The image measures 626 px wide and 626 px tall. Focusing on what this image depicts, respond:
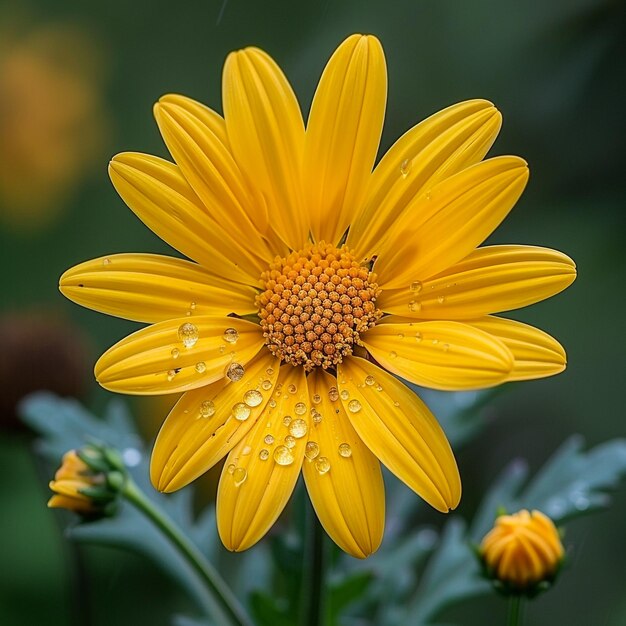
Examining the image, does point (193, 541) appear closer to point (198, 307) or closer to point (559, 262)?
point (198, 307)

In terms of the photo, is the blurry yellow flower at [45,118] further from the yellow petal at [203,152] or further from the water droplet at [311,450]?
the water droplet at [311,450]

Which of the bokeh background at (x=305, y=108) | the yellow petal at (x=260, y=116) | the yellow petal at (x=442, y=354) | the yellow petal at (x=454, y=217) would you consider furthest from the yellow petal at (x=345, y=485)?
the bokeh background at (x=305, y=108)

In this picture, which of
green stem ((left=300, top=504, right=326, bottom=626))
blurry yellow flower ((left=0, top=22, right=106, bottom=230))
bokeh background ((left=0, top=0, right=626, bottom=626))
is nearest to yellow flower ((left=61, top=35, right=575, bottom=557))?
green stem ((left=300, top=504, right=326, bottom=626))

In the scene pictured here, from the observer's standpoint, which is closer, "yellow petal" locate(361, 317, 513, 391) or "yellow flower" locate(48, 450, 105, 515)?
"yellow petal" locate(361, 317, 513, 391)

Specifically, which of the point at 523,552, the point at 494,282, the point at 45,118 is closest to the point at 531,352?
the point at 494,282

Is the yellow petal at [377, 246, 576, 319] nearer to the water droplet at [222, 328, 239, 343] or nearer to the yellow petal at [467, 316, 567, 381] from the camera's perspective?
the yellow petal at [467, 316, 567, 381]

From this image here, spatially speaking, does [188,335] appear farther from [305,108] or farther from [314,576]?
[305,108]
